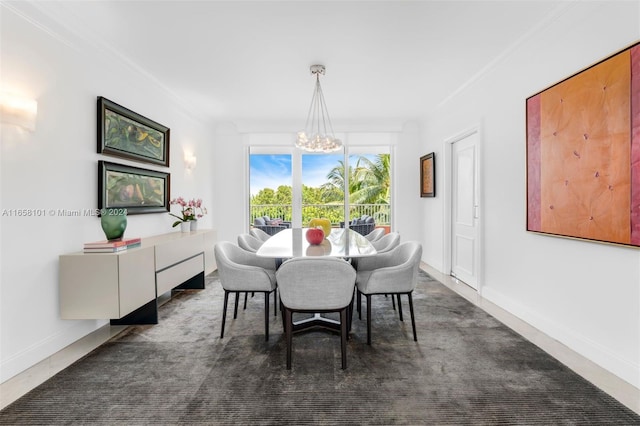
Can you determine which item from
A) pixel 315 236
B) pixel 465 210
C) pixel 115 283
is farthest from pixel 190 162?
pixel 465 210

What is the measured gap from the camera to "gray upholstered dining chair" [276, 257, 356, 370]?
7.07 ft

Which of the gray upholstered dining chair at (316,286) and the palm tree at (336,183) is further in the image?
the palm tree at (336,183)

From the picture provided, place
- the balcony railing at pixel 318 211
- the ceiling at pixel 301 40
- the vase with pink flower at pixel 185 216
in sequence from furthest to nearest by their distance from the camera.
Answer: the balcony railing at pixel 318 211
the vase with pink flower at pixel 185 216
the ceiling at pixel 301 40

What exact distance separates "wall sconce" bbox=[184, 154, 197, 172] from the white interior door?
3961 millimetres

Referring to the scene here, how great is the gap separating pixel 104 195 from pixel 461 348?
11.0 ft

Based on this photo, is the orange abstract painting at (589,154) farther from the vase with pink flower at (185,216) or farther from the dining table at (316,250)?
the vase with pink flower at (185,216)

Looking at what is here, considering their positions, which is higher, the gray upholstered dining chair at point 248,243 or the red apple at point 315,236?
the red apple at point 315,236

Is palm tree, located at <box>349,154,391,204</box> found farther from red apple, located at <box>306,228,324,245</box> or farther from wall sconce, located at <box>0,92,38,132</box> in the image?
wall sconce, located at <box>0,92,38,132</box>

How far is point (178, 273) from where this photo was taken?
354cm

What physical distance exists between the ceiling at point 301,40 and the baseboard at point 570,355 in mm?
2575

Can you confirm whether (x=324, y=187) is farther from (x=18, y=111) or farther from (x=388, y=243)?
(x=18, y=111)

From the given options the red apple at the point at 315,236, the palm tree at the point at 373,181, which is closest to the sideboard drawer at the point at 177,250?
the red apple at the point at 315,236

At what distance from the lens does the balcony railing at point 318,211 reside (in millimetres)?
7238

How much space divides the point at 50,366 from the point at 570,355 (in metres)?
3.75
